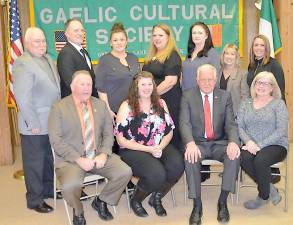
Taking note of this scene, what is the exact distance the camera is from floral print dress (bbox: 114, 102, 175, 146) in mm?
3470

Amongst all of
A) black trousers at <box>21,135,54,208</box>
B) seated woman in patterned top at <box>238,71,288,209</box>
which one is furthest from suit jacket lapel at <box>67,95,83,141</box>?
seated woman in patterned top at <box>238,71,288,209</box>

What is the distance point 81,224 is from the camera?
3.29m

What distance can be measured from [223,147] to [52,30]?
304 cm

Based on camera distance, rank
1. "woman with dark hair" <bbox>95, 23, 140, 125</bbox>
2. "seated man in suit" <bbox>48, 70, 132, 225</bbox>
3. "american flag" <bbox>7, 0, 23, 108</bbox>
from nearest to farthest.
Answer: "seated man in suit" <bbox>48, 70, 132, 225</bbox> < "woman with dark hair" <bbox>95, 23, 140, 125</bbox> < "american flag" <bbox>7, 0, 23, 108</bbox>

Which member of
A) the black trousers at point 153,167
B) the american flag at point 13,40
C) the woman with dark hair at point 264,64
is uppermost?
the american flag at point 13,40

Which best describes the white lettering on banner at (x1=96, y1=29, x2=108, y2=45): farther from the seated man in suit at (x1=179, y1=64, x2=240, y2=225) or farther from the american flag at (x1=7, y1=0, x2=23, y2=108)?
the seated man in suit at (x1=179, y1=64, x2=240, y2=225)

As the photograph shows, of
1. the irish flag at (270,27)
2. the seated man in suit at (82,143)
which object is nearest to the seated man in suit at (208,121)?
the seated man in suit at (82,143)

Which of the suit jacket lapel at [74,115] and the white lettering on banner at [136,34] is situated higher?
the white lettering on banner at [136,34]

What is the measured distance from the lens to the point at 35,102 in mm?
3451

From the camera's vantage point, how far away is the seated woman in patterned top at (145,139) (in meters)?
3.41

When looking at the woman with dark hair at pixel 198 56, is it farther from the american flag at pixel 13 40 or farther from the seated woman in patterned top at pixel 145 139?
the american flag at pixel 13 40

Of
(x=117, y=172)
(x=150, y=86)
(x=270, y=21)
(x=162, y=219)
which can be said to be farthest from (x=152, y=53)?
(x=270, y=21)

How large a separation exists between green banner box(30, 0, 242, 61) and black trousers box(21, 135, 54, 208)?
7.35 feet

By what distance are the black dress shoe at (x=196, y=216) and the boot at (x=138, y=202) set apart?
15.4 inches
